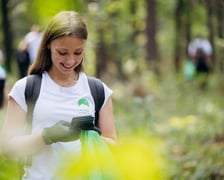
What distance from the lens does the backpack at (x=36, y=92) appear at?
3088 millimetres

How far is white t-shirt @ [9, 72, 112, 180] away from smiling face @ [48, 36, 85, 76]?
0.14 metres

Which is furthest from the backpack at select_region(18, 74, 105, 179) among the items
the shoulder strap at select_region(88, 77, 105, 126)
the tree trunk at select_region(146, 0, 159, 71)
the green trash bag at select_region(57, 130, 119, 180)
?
the tree trunk at select_region(146, 0, 159, 71)

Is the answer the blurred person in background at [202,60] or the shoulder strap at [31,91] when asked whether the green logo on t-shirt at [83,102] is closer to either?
the shoulder strap at [31,91]

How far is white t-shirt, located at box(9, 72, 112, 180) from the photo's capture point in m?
3.07

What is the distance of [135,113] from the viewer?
12.8m

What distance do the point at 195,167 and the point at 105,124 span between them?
4704mm

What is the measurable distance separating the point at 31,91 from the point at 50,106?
11 cm

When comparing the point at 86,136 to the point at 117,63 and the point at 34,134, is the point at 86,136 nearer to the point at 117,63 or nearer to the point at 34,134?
the point at 34,134

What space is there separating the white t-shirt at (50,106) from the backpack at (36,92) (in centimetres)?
2

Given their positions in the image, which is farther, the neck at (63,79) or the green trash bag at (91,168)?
the neck at (63,79)

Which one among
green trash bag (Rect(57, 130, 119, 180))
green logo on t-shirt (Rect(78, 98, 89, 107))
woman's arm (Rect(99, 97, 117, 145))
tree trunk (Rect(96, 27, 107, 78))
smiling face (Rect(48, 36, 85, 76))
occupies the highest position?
smiling face (Rect(48, 36, 85, 76))

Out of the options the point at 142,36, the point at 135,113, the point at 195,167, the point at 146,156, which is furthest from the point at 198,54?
the point at 146,156

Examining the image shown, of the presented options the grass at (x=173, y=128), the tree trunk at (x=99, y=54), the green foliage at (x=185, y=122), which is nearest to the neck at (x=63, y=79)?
the grass at (x=173, y=128)

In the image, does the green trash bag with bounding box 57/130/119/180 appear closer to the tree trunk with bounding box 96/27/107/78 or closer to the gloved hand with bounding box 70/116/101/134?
the gloved hand with bounding box 70/116/101/134
